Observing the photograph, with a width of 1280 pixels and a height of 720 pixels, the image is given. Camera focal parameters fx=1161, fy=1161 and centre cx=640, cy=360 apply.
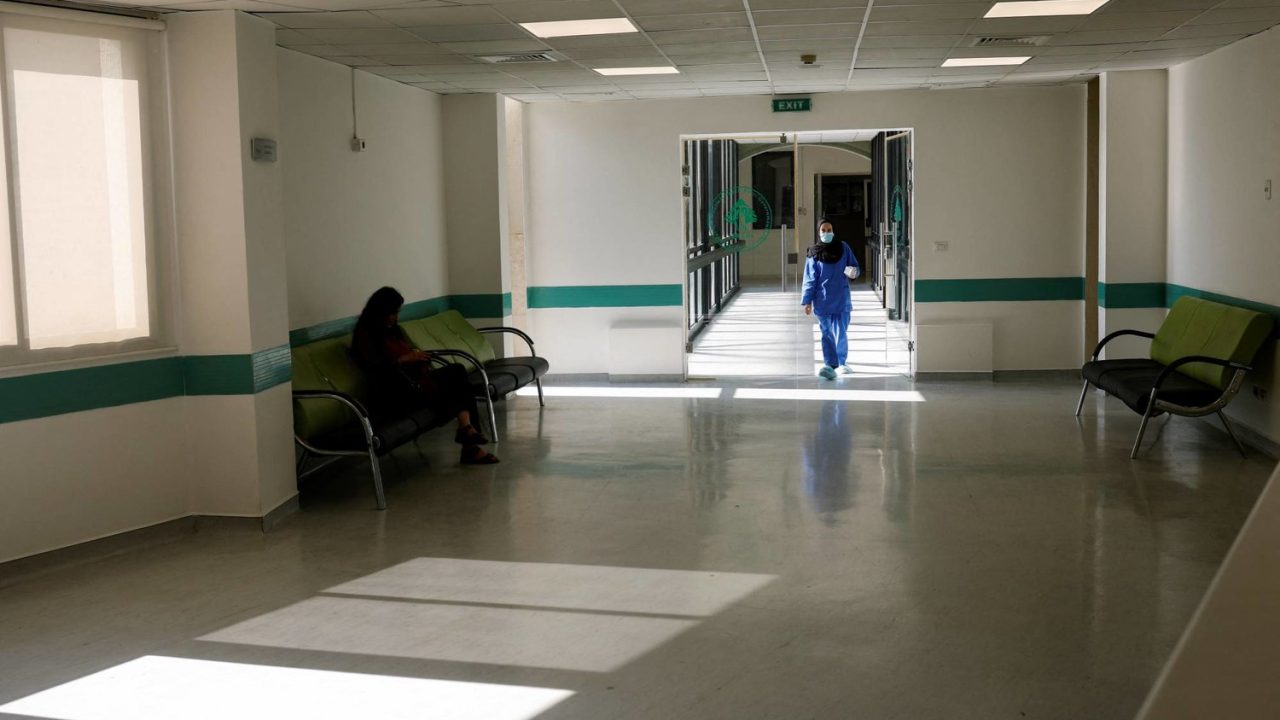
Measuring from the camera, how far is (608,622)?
457cm

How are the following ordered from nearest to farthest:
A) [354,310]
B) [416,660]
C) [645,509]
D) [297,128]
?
[416,660], [645,509], [297,128], [354,310]

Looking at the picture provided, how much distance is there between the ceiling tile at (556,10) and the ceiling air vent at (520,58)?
141cm

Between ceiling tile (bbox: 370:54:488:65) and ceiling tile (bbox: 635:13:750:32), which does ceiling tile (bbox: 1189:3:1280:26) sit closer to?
ceiling tile (bbox: 635:13:750:32)

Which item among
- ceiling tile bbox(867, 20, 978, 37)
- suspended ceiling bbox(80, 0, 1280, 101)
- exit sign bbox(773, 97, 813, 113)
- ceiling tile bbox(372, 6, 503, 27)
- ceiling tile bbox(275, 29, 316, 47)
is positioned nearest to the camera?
ceiling tile bbox(372, 6, 503, 27)

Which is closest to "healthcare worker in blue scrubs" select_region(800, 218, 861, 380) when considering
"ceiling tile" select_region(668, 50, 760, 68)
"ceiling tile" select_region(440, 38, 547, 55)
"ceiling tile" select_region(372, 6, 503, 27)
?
"ceiling tile" select_region(668, 50, 760, 68)

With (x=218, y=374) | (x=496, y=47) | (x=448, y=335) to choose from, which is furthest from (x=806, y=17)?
(x=448, y=335)

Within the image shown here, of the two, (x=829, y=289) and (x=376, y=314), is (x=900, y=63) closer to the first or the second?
(x=829, y=289)

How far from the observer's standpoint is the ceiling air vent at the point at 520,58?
8008 millimetres

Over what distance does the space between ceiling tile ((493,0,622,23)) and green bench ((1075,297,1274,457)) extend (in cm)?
404

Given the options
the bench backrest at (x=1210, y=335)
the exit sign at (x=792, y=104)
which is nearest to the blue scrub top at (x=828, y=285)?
the exit sign at (x=792, y=104)

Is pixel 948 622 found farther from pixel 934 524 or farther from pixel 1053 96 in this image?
pixel 1053 96

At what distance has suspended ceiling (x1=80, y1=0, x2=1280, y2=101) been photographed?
247 inches

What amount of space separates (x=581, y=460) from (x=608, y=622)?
3131 mm

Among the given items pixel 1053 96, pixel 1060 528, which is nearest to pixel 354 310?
pixel 1060 528
